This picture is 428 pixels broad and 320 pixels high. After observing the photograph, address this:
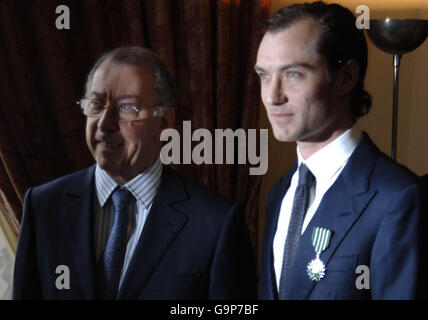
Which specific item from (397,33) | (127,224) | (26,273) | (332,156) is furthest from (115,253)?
(397,33)

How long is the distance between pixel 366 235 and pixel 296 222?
0.14 m

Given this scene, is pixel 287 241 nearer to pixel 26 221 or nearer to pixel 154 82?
pixel 154 82

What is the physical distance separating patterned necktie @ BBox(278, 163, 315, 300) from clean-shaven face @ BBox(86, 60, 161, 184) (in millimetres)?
319

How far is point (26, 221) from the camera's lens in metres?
1.16

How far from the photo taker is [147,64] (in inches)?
45.3

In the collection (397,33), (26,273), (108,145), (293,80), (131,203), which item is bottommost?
(26,273)

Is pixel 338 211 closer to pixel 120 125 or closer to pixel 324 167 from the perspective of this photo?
pixel 324 167

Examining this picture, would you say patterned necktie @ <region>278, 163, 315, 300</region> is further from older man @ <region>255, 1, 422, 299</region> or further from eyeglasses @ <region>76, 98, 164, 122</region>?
eyeglasses @ <region>76, 98, 164, 122</region>

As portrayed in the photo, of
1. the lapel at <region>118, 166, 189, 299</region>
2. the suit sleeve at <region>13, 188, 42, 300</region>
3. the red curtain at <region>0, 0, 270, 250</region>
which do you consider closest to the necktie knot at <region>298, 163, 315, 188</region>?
the lapel at <region>118, 166, 189, 299</region>

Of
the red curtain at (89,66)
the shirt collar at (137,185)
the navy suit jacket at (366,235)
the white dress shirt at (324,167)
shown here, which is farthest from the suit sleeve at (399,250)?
the red curtain at (89,66)

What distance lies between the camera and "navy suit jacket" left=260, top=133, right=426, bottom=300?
1.08 m

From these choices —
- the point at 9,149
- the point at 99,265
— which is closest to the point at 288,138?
the point at 99,265

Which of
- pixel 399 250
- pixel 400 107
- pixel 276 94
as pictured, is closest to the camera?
pixel 399 250

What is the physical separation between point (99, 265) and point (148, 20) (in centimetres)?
145
